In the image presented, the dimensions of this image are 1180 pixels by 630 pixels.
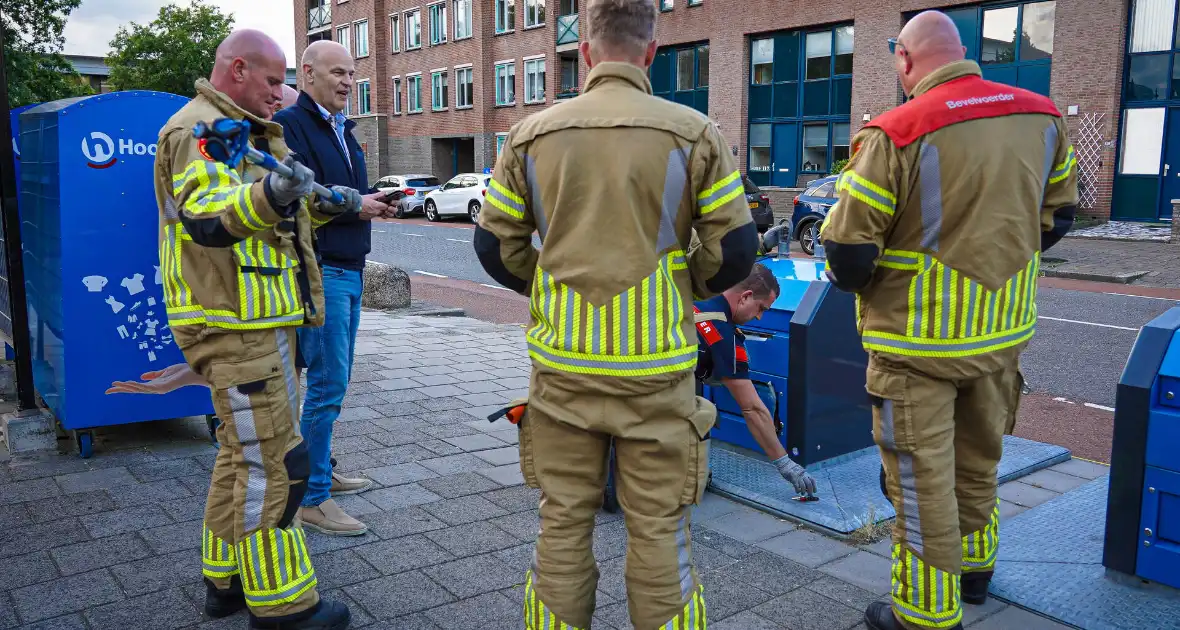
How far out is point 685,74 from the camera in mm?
32750

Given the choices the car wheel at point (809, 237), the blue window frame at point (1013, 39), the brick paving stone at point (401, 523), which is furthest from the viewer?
the blue window frame at point (1013, 39)

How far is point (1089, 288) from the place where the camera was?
1418cm

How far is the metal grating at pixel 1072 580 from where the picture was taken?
343 cm

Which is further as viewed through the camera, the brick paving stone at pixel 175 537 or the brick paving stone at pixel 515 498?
the brick paving stone at pixel 515 498

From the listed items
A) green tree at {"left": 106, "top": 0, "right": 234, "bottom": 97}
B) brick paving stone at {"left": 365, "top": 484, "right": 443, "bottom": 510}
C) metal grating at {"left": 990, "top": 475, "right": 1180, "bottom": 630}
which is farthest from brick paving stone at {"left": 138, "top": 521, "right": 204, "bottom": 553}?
green tree at {"left": 106, "top": 0, "right": 234, "bottom": 97}

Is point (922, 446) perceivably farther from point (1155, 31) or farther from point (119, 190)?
point (1155, 31)

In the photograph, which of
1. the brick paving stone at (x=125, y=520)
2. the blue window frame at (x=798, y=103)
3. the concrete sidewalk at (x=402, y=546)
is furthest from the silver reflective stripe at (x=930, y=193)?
the blue window frame at (x=798, y=103)

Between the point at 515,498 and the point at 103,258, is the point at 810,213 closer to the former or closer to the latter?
the point at 515,498

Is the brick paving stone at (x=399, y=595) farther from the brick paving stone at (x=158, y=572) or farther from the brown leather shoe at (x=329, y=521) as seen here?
the brick paving stone at (x=158, y=572)

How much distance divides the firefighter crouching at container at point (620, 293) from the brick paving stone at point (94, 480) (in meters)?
2.92

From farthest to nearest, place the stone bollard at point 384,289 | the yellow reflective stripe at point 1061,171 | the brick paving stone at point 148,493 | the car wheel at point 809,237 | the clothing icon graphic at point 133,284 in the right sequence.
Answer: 1. the car wheel at point 809,237
2. the stone bollard at point 384,289
3. the clothing icon graphic at point 133,284
4. the brick paving stone at point 148,493
5. the yellow reflective stripe at point 1061,171

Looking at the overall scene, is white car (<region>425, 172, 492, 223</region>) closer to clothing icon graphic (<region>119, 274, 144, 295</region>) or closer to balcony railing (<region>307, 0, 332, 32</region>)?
balcony railing (<region>307, 0, 332, 32</region>)

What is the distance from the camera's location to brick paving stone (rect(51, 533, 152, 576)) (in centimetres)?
369

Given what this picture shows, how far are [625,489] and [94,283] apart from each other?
362cm
